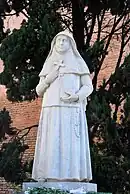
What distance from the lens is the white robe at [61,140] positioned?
561 cm

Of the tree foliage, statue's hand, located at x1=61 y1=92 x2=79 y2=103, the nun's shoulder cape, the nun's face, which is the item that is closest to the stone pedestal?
statue's hand, located at x1=61 y1=92 x2=79 y2=103

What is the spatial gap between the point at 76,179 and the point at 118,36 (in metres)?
4.51

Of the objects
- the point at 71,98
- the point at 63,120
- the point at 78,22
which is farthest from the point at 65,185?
the point at 78,22

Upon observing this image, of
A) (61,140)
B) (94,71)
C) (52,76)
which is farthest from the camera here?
(94,71)

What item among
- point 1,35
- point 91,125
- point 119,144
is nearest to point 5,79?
point 1,35

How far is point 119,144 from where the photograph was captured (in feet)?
24.9

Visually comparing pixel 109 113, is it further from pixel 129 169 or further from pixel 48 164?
pixel 48 164

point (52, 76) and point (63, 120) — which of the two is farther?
point (52, 76)

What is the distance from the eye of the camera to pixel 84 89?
19.5 ft

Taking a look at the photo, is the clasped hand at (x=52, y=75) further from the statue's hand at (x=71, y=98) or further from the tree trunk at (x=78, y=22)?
the tree trunk at (x=78, y=22)

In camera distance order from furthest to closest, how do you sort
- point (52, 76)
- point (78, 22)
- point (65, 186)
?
point (78, 22) < point (52, 76) < point (65, 186)

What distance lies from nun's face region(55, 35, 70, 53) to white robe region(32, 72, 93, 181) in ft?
1.06

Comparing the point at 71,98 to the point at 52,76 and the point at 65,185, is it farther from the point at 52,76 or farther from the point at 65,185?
the point at 65,185

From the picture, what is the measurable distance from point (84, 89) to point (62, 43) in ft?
1.89
